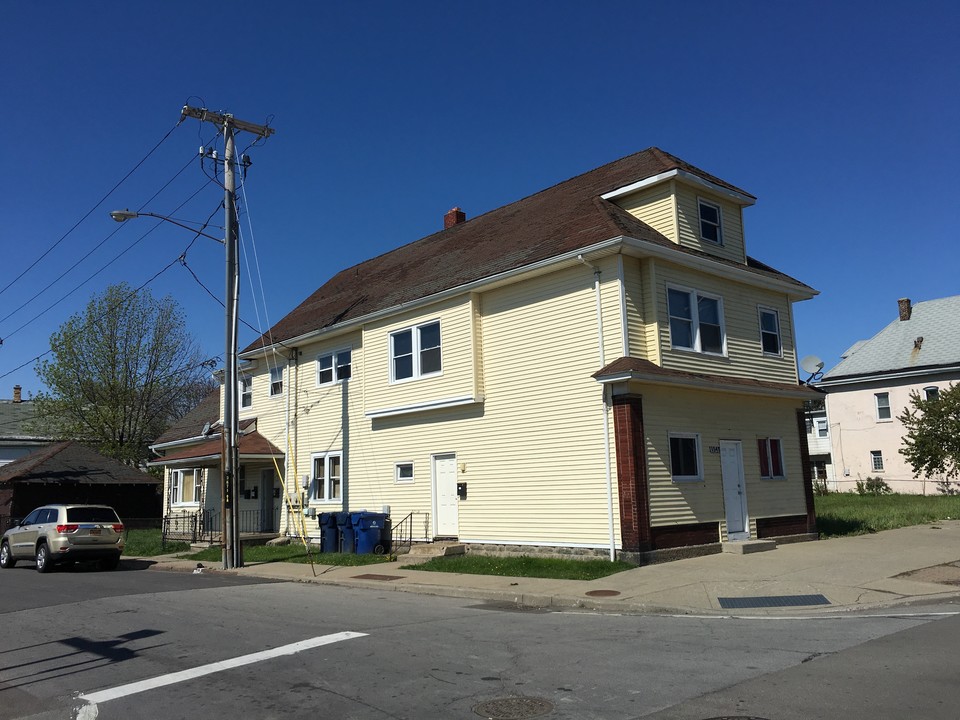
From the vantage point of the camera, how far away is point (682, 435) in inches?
683

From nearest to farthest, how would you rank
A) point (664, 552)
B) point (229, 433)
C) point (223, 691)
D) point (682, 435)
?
point (223, 691)
point (664, 552)
point (682, 435)
point (229, 433)

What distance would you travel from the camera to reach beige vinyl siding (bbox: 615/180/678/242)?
1864 cm

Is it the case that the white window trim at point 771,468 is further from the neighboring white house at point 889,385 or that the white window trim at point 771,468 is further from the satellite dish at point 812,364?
the neighboring white house at point 889,385

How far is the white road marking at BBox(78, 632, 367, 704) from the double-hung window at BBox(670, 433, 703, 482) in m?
9.41

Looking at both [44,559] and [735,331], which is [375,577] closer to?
[44,559]

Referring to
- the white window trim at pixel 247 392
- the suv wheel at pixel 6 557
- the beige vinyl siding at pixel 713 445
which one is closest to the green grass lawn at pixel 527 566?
the beige vinyl siding at pixel 713 445

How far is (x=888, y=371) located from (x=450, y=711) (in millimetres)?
43568

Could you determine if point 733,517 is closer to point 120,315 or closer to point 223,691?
point 223,691

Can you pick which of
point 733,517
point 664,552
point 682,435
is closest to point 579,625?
point 664,552


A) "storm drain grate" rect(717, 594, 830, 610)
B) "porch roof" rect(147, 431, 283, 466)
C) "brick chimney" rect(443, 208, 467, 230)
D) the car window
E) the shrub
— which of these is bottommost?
"storm drain grate" rect(717, 594, 830, 610)

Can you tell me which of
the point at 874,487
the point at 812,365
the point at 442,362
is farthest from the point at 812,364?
the point at 874,487

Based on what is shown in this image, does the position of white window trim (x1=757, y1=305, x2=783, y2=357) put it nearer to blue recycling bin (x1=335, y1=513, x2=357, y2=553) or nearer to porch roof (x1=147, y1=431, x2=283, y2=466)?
blue recycling bin (x1=335, y1=513, x2=357, y2=553)

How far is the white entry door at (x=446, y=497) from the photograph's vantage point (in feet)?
65.9

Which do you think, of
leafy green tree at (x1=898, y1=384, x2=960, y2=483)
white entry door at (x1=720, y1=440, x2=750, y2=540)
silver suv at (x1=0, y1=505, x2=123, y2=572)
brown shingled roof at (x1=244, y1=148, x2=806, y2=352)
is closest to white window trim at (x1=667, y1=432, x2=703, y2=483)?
white entry door at (x1=720, y1=440, x2=750, y2=540)
